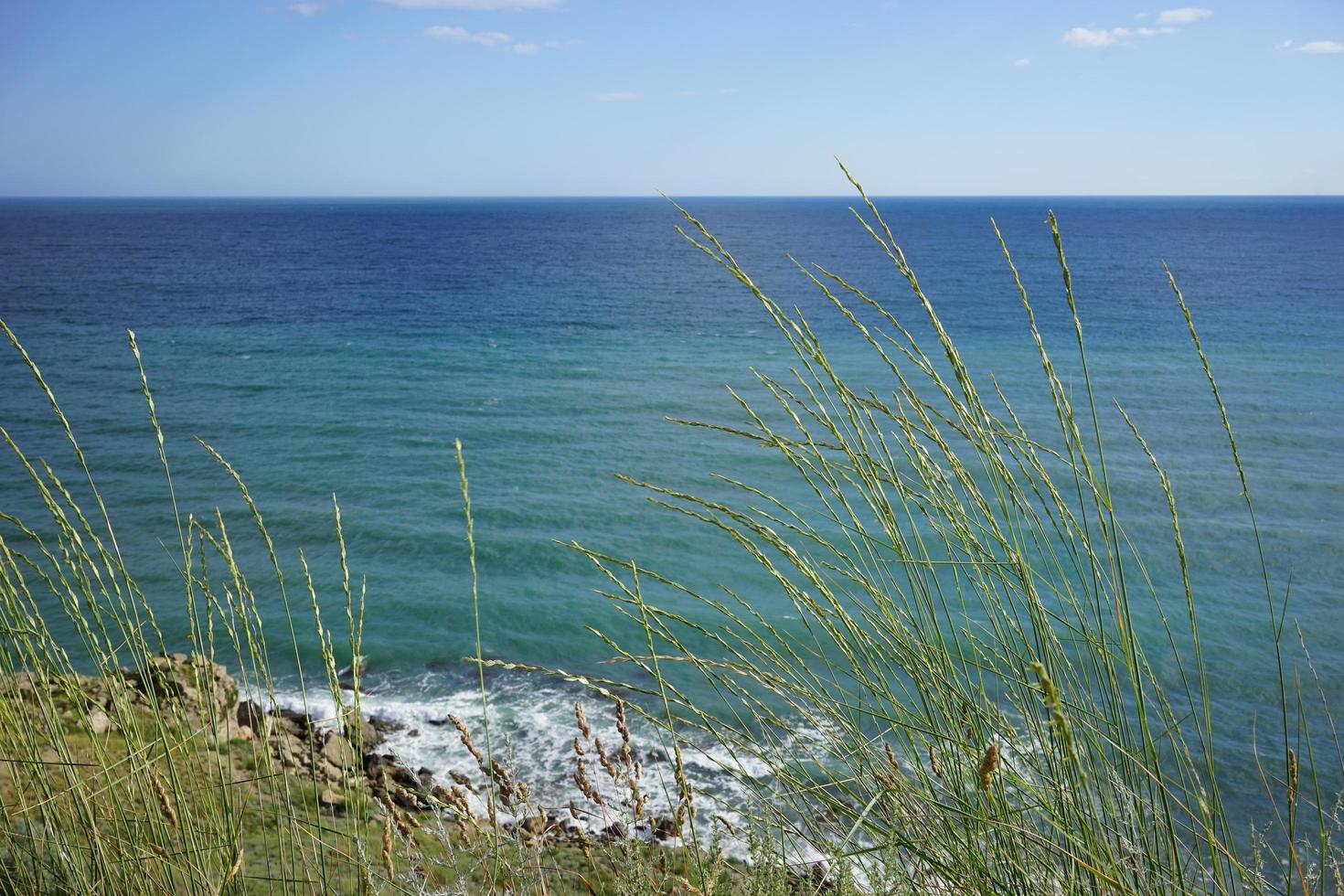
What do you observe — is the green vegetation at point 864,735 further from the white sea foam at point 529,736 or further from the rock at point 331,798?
the white sea foam at point 529,736

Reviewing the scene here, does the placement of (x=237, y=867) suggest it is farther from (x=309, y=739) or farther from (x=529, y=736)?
(x=529, y=736)

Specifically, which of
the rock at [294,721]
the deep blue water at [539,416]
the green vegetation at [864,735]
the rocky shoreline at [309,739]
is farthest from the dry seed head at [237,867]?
the rock at [294,721]

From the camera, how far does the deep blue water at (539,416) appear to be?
10242 millimetres

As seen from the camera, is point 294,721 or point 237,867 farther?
point 294,721

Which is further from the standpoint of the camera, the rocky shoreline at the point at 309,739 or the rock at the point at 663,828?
the rocky shoreline at the point at 309,739

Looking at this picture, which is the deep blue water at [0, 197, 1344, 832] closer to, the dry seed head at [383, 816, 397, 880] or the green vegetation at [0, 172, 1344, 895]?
the green vegetation at [0, 172, 1344, 895]

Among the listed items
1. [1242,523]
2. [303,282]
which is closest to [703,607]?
[1242,523]

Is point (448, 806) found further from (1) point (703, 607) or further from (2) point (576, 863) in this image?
(1) point (703, 607)

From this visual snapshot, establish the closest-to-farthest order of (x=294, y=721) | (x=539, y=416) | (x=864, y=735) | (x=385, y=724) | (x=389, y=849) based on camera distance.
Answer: (x=389, y=849)
(x=864, y=735)
(x=294, y=721)
(x=385, y=724)
(x=539, y=416)

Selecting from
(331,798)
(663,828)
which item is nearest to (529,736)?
(331,798)

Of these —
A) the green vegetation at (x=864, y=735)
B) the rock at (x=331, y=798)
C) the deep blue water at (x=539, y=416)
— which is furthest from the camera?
the deep blue water at (x=539, y=416)

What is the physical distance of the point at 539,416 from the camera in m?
18.3

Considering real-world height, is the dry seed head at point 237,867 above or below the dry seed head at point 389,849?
below

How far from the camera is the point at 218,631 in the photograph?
8.78m
